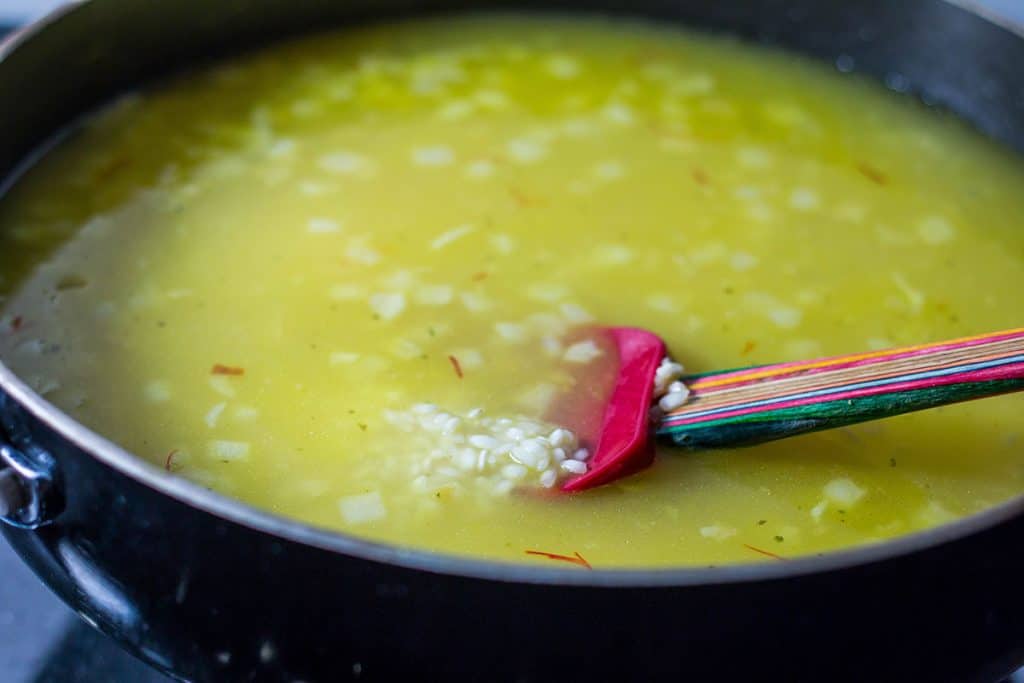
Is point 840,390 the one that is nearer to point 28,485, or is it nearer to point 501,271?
point 501,271

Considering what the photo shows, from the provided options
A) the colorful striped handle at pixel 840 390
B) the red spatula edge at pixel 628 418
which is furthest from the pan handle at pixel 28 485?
the colorful striped handle at pixel 840 390

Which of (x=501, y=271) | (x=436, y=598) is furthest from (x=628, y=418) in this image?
(x=436, y=598)

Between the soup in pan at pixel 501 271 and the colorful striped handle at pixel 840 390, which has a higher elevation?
the colorful striped handle at pixel 840 390

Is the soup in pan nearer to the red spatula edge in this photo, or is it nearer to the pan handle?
the red spatula edge

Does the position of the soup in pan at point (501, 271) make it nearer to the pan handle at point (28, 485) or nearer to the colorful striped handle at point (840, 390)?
the colorful striped handle at point (840, 390)

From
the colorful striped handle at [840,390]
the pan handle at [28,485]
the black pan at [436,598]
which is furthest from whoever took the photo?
the colorful striped handle at [840,390]

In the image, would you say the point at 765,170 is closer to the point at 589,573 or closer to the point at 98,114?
the point at 98,114
